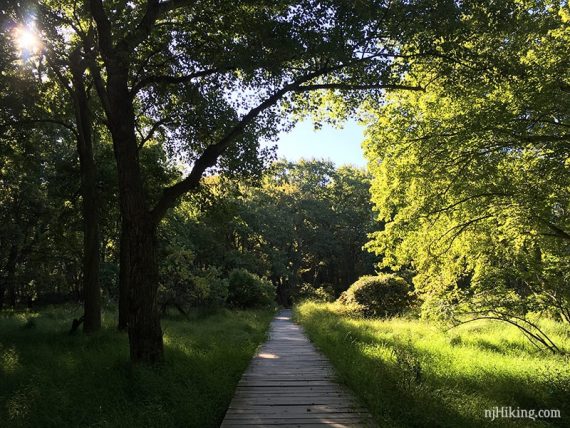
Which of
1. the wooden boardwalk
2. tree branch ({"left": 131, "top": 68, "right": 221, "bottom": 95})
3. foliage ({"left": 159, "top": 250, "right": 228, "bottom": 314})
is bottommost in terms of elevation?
the wooden boardwalk

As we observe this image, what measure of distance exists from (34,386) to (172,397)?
2262mm

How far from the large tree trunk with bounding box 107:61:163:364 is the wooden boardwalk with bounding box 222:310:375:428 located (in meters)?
1.89

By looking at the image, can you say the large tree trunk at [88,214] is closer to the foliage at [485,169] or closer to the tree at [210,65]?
the tree at [210,65]

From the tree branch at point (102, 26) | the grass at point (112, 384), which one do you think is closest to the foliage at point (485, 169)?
the grass at point (112, 384)

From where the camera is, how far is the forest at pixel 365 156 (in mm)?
6965

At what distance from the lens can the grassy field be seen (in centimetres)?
586

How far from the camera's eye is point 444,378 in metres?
7.85

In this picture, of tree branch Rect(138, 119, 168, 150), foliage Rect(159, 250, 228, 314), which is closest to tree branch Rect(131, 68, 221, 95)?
tree branch Rect(138, 119, 168, 150)

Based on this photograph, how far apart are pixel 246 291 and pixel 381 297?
9.94 meters

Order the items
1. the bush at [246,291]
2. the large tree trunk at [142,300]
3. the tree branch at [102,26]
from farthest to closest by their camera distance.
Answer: the bush at [246,291]
the tree branch at [102,26]
the large tree trunk at [142,300]

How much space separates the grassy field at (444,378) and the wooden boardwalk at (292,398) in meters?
0.33

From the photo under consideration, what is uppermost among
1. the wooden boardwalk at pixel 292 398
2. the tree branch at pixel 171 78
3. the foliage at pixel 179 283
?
the tree branch at pixel 171 78

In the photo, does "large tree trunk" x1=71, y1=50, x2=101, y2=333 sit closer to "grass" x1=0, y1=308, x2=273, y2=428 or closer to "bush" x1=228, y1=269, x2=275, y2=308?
"grass" x1=0, y1=308, x2=273, y2=428

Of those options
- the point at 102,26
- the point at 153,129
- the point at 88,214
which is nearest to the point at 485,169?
the point at 102,26
